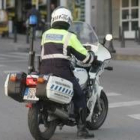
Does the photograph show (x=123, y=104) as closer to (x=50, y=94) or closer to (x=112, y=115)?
(x=112, y=115)

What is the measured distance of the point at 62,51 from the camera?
7539mm

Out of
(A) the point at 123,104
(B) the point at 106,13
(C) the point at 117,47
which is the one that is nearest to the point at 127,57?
(C) the point at 117,47

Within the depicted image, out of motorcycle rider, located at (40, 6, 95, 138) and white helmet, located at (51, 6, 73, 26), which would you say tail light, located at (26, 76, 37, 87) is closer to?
motorcycle rider, located at (40, 6, 95, 138)

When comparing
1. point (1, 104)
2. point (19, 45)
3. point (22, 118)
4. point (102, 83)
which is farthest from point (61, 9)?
point (19, 45)

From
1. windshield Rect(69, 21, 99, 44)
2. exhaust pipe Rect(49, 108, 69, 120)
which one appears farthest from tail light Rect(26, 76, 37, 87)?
windshield Rect(69, 21, 99, 44)

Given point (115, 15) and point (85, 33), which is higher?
point (115, 15)

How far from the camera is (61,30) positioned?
762 centimetres

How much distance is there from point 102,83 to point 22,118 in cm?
511

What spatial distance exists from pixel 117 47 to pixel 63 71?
1771 cm

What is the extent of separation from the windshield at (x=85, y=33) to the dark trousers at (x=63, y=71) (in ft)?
4.95

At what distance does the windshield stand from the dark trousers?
151 cm

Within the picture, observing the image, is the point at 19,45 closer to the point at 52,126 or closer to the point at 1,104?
the point at 1,104

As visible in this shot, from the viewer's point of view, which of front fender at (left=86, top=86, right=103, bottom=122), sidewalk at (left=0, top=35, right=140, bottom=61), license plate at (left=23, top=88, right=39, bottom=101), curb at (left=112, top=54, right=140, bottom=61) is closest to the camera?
license plate at (left=23, top=88, right=39, bottom=101)

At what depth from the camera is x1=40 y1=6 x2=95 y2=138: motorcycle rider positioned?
296 inches
